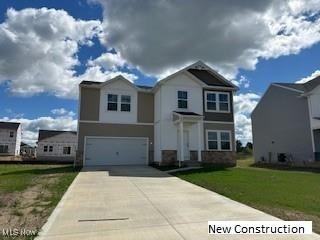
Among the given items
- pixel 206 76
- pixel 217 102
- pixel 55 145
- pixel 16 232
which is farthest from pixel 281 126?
pixel 55 145

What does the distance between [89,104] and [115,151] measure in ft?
13.1

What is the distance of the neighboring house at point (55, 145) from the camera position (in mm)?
50688

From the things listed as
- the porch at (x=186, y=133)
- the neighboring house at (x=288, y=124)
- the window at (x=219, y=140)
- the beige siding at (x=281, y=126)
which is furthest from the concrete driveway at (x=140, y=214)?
the beige siding at (x=281, y=126)

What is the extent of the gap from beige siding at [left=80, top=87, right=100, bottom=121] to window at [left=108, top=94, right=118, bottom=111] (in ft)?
2.79

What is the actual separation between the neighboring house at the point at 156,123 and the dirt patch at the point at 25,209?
1154 centimetres

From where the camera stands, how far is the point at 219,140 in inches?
875

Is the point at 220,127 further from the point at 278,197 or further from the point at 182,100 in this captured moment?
the point at 278,197

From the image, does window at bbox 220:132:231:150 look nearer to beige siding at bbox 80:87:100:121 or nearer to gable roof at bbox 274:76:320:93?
gable roof at bbox 274:76:320:93

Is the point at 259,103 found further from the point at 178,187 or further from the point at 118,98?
the point at 178,187

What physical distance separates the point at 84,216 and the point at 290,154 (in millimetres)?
22869

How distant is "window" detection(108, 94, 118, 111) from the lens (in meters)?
22.2

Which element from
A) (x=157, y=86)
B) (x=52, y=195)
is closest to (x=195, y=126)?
(x=157, y=86)

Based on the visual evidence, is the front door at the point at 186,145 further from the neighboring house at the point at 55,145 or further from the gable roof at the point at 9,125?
the gable roof at the point at 9,125

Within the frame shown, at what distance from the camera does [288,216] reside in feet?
21.7
